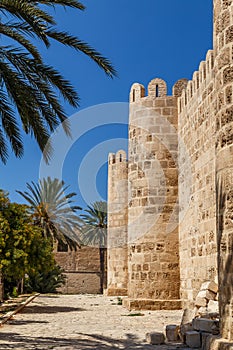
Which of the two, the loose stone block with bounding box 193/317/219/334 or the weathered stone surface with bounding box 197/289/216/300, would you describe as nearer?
the loose stone block with bounding box 193/317/219/334

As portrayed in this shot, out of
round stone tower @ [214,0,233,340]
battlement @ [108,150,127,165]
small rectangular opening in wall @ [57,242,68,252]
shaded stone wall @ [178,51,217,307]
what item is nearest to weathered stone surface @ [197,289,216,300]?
shaded stone wall @ [178,51,217,307]

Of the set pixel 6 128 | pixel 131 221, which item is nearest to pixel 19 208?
pixel 131 221

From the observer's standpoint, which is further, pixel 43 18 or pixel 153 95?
pixel 153 95

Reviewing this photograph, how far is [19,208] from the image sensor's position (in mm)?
12859

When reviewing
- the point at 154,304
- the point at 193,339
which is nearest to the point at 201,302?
the point at 193,339

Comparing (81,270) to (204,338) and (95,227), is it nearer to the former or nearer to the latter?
(95,227)

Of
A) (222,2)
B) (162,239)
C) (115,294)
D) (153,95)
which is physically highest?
(153,95)

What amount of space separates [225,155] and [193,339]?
7.85ft

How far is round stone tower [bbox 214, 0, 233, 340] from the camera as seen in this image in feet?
17.1

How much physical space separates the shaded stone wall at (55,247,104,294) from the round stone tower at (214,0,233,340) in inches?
917

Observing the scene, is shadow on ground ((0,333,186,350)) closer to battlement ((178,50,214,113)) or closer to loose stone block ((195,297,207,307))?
loose stone block ((195,297,207,307))

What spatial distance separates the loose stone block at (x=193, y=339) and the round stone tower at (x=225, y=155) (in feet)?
3.19

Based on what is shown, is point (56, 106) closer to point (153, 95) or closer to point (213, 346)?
point (213, 346)

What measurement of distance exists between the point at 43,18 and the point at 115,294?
1335 centimetres
